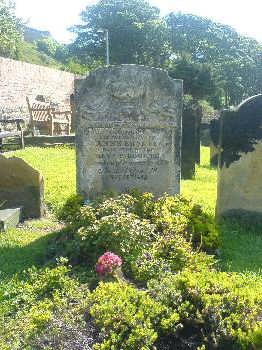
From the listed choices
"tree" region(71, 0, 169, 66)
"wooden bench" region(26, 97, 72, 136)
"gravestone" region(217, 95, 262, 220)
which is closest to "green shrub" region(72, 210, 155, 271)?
"gravestone" region(217, 95, 262, 220)

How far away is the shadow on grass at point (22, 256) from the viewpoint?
486cm

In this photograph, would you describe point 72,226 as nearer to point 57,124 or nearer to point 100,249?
point 100,249

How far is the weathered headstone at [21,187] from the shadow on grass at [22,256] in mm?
1028

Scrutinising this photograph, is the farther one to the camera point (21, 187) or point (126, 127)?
point (21, 187)

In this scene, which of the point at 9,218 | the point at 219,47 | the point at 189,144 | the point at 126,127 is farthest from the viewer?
the point at 219,47

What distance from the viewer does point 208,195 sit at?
8820 millimetres

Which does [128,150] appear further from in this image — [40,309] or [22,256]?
[40,309]

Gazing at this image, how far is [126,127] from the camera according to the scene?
6188 millimetres

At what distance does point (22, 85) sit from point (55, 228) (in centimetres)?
1362

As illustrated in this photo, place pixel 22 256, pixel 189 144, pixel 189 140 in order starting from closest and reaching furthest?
pixel 22 256 < pixel 189 144 < pixel 189 140

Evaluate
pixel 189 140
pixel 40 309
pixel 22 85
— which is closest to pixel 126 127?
pixel 40 309

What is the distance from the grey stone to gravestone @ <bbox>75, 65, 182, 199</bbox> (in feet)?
3.26

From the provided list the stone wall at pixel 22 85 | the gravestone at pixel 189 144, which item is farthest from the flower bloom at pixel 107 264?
the stone wall at pixel 22 85

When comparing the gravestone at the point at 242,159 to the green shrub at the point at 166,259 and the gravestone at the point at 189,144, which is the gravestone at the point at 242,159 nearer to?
the green shrub at the point at 166,259
